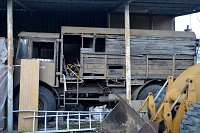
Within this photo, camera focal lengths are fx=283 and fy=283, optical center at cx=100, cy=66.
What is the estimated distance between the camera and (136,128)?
561 centimetres

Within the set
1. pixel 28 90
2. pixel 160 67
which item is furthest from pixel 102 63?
pixel 28 90

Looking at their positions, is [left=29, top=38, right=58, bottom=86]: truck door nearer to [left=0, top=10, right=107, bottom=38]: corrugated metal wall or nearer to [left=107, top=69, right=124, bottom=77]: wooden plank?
[left=107, top=69, right=124, bottom=77]: wooden plank

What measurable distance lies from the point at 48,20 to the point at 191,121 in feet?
29.8

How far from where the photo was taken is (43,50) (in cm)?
1066

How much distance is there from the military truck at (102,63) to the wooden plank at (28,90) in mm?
505

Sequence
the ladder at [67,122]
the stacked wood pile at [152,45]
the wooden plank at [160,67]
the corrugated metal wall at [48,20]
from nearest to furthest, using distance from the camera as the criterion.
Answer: the ladder at [67,122] < the stacked wood pile at [152,45] < the wooden plank at [160,67] < the corrugated metal wall at [48,20]

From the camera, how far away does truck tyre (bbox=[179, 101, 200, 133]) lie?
4.82 meters

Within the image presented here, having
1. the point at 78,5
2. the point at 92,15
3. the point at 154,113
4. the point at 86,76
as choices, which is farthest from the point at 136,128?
the point at 92,15

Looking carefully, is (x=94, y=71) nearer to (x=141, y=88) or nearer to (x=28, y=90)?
(x=141, y=88)

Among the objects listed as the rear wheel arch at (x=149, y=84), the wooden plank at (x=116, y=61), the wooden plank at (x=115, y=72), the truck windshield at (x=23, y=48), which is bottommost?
the rear wheel arch at (x=149, y=84)

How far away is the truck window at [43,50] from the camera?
381 inches

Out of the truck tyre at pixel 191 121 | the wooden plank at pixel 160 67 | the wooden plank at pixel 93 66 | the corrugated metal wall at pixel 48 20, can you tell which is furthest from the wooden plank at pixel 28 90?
the truck tyre at pixel 191 121

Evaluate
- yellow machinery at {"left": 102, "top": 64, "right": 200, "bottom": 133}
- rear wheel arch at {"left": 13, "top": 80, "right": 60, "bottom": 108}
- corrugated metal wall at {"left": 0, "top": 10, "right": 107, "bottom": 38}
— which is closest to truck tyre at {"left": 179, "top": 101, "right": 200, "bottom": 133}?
yellow machinery at {"left": 102, "top": 64, "right": 200, "bottom": 133}

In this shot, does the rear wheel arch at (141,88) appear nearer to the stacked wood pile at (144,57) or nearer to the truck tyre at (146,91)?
the truck tyre at (146,91)
